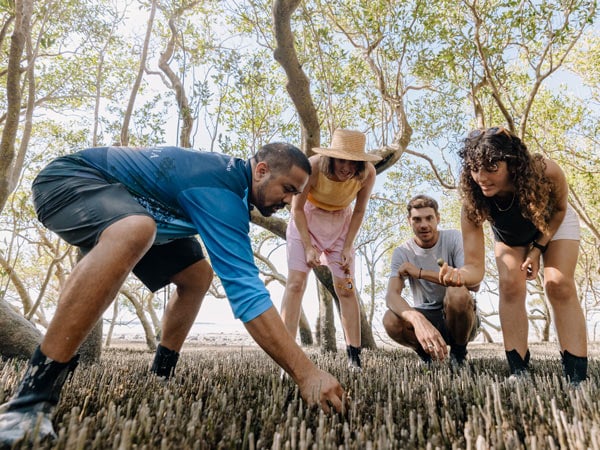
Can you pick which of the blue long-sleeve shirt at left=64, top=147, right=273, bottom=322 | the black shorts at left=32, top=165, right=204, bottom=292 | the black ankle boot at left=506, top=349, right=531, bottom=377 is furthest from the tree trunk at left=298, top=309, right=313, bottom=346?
the black shorts at left=32, top=165, right=204, bottom=292

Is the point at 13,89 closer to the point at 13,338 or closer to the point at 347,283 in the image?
the point at 13,338

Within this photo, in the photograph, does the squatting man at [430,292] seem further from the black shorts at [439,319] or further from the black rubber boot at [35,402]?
the black rubber boot at [35,402]

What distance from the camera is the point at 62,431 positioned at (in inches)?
43.4

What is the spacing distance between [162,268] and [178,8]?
17.8 feet

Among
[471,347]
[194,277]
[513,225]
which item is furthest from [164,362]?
[471,347]

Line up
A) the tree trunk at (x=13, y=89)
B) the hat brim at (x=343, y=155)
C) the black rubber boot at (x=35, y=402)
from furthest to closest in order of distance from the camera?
the tree trunk at (x=13, y=89) < the hat brim at (x=343, y=155) < the black rubber boot at (x=35, y=402)

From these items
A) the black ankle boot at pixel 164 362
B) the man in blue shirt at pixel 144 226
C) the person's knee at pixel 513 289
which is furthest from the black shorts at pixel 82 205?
the person's knee at pixel 513 289

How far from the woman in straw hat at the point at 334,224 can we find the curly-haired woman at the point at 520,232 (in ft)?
3.05

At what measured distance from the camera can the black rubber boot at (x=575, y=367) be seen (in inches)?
90.7

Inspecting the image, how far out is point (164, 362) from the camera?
2.48 meters

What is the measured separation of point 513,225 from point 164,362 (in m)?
2.47

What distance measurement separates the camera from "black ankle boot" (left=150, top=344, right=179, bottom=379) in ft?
8.11

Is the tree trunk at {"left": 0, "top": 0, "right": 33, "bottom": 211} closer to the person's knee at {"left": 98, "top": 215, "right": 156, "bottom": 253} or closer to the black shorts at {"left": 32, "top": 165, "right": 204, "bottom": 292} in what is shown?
the black shorts at {"left": 32, "top": 165, "right": 204, "bottom": 292}

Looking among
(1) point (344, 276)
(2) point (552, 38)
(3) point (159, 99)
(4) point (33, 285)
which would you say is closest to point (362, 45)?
(2) point (552, 38)
